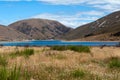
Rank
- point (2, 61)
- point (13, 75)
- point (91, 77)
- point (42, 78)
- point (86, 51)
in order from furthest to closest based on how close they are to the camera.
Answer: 1. point (86, 51)
2. point (2, 61)
3. point (91, 77)
4. point (42, 78)
5. point (13, 75)

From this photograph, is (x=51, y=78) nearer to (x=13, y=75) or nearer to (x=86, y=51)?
(x=13, y=75)

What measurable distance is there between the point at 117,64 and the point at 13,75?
31.0 ft

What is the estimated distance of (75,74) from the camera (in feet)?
39.2

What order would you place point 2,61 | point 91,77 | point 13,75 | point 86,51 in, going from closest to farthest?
point 13,75 < point 91,77 < point 2,61 < point 86,51

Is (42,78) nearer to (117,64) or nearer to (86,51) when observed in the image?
(117,64)

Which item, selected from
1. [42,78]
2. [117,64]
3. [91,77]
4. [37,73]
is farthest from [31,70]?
[117,64]

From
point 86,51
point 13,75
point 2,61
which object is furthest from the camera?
point 86,51

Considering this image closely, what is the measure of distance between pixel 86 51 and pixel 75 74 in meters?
20.6

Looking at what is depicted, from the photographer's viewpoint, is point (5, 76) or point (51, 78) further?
point (51, 78)

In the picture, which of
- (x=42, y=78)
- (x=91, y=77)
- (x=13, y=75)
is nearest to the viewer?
(x=13, y=75)

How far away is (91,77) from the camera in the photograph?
11.5 meters

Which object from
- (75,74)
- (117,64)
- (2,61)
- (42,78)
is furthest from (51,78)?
(117,64)

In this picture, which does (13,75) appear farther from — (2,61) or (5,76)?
(2,61)

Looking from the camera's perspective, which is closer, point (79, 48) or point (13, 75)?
point (13, 75)
